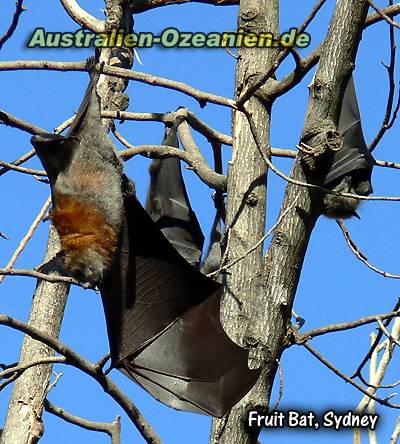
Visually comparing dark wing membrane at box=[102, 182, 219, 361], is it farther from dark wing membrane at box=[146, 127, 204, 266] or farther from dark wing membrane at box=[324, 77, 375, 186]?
dark wing membrane at box=[324, 77, 375, 186]

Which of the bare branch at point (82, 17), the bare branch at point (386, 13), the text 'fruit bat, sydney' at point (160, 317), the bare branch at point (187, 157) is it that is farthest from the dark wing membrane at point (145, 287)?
the bare branch at point (82, 17)

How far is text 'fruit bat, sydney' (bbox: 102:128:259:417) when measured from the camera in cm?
598

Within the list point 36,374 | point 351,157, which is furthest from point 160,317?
point 351,157

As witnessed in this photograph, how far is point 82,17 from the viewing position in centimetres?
757

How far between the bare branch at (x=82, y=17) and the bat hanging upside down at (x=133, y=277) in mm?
2003

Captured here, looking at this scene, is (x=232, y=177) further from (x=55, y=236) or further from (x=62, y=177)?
(x=55, y=236)

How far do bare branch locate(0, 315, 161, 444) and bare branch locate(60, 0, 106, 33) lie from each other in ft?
12.4

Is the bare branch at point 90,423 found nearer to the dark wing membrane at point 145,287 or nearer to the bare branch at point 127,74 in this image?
the dark wing membrane at point 145,287

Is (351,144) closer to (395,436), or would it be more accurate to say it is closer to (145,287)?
(145,287)

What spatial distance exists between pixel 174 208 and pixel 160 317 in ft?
7.61

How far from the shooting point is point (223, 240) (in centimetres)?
560

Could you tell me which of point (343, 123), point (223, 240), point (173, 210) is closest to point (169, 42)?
point (173, 210)

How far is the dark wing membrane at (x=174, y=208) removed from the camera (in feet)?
27.1

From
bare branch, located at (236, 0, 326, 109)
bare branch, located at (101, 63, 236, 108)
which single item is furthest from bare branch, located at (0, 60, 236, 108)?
bare branch, located at (236, 0, 326, 109)
